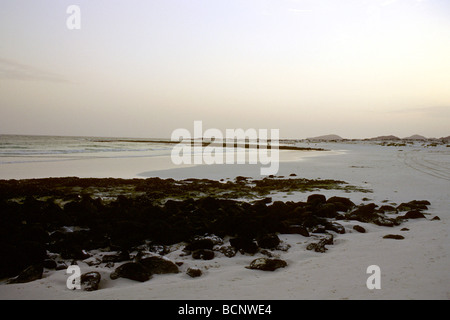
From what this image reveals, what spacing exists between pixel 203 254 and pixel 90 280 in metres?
1.84

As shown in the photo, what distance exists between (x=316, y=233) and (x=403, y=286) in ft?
9.71

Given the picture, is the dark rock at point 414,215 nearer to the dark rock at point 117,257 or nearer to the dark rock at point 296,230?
the dark rock at point 296,230

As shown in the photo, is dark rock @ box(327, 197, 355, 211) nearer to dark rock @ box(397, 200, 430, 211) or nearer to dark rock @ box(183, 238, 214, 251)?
dark rock @ box(397, 200, 430, 211)

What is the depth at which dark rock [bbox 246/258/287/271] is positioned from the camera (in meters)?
4.76

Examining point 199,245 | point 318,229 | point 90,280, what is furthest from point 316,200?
point 90,280

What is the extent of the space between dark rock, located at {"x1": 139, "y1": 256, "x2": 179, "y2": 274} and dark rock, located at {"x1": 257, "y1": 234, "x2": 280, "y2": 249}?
6.08ft

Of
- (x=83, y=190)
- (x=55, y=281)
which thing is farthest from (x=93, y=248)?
(x=83, y=190)

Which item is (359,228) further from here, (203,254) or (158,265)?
(158,265)

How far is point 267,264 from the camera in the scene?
4.79 metres

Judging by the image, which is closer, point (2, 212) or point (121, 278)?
point (121, 278)

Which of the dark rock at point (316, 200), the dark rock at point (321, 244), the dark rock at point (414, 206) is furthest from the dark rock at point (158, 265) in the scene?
the dark rock at point (414, 206)

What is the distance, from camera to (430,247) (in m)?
5.41
